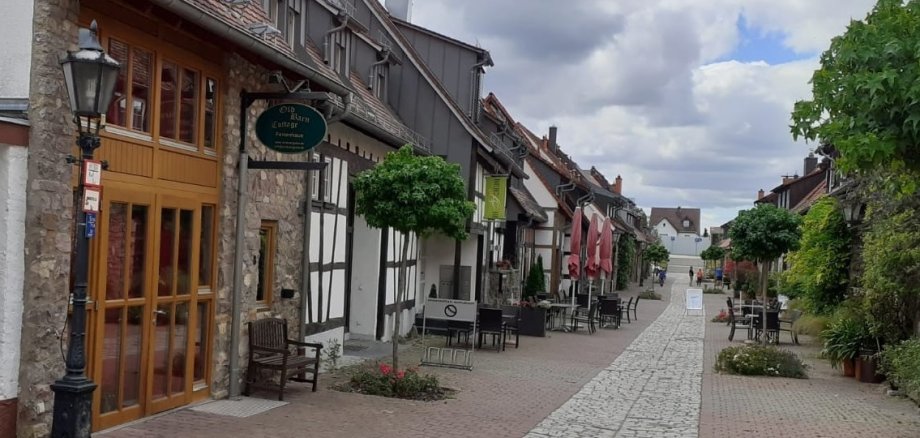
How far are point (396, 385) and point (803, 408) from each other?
5417mm

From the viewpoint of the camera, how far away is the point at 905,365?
1186 centimetres

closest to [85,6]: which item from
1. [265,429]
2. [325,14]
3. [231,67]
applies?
[231,67]

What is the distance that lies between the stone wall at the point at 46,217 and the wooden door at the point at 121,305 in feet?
1.65

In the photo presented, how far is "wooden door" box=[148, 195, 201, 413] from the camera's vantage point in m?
8.29

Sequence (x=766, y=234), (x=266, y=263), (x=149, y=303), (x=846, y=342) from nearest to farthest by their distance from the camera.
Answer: (x=149, y=303), (x=266, y=263), (x=846, y=342), (x=766, y=234)

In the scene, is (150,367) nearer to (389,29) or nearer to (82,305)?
(82,305)

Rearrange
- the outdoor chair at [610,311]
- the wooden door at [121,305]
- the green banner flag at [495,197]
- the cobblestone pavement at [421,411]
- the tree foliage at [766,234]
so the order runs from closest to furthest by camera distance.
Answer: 1. the wooden door at [121,305]
2. the cobblestone pavement at [421,411]
3. the tree foliage at [766,234]
4. the green banner flag at [495,197]
5. the outdoor chair at [610,311]

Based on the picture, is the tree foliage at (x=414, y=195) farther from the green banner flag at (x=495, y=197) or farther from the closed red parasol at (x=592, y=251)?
the closed red parasol at (x=592, y=251)

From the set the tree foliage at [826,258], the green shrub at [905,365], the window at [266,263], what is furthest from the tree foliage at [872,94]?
the tree foliage at [826,258]

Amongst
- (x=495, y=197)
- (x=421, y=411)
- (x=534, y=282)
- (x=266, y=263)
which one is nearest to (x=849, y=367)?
(x=421, y=411)

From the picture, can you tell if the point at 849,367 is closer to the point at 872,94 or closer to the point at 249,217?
the point at 872,94

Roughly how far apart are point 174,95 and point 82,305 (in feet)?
10.8

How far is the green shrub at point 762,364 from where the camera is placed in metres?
14.5

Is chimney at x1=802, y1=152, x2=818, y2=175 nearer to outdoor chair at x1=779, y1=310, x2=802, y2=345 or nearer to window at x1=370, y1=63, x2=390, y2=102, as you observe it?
outdoor chair at x1=779, y1=310, x2=802, y2=345
